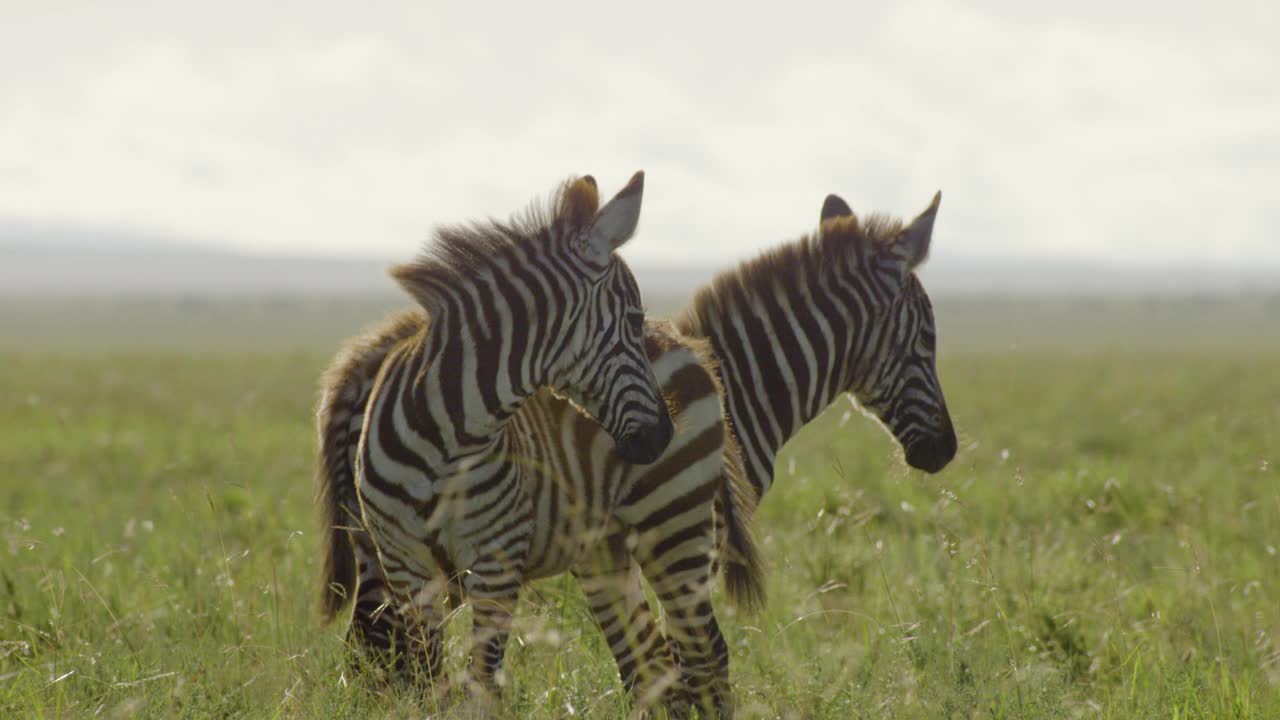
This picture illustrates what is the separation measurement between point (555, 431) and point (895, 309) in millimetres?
2059

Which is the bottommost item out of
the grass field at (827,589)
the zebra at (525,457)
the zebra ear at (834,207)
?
the grass field at (827,589)

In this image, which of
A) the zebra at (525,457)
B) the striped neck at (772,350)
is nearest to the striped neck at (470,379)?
the zebra at (525,457)

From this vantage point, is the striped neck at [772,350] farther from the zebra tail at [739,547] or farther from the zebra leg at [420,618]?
the zebra leg at [420,618]

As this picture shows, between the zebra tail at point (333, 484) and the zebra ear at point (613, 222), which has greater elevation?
the zebra ear at point (613, 222)

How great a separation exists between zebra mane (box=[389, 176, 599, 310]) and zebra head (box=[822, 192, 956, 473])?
5.98ft

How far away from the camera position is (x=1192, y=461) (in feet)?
44.5

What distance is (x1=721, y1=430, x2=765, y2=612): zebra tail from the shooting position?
4.91m

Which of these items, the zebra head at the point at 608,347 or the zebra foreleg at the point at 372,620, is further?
the zebra foreleg at the point at 372,620

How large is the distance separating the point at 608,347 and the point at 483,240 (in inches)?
24.8

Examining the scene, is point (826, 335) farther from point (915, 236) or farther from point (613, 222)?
point (613, 222)

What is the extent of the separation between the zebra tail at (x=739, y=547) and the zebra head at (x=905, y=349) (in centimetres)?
115

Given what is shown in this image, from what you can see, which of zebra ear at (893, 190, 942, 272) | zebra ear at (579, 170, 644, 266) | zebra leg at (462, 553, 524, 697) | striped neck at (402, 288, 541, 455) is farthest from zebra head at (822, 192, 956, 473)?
zebra leg at (462, 553, 524, 697)

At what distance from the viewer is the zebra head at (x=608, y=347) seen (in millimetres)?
4234

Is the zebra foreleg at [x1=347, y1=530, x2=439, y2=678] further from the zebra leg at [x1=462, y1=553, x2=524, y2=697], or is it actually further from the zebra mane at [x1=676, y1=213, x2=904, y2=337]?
the zebra mane at [x1=676, y1=213, x2=904, y2=337]
